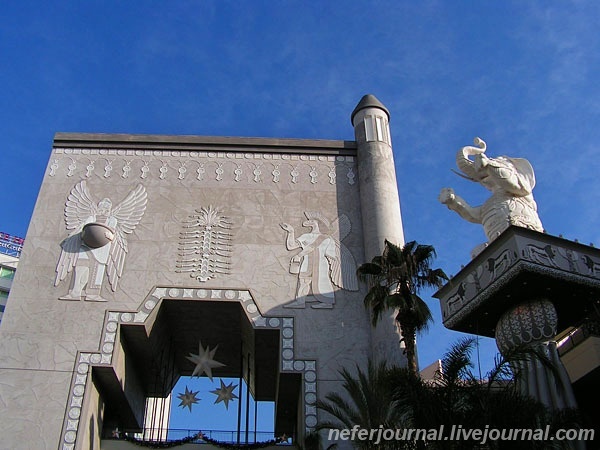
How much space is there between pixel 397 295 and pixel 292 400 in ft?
24.5

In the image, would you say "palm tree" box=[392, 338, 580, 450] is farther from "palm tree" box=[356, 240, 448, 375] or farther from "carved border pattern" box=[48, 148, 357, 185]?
"carved border pattern" box=[48, 148, 357, 185]

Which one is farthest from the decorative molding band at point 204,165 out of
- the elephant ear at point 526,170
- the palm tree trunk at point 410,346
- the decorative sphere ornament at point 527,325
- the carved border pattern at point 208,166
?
the palm tree trunk at point 410,346

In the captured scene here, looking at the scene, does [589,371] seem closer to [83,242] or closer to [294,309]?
[294,309]

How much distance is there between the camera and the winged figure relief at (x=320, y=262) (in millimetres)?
20781

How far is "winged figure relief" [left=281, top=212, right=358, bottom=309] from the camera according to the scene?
20.8 meters

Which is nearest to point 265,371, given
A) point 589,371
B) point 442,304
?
point 442,304

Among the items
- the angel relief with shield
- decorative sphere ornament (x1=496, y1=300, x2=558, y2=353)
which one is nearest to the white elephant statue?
decorative sphere ornament (x1=496, y1=300, x2=558, y2=353)

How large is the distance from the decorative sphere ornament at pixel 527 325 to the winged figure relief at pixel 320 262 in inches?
205

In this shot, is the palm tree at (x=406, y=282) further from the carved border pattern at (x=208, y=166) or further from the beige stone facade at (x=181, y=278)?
the carved border pattern at (x=208, y=166)

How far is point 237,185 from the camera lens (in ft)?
76.1

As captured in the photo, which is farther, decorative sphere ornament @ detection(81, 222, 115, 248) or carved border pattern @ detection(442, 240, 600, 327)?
decorative sphere ornament @ detection(81, 222, 115, 248)

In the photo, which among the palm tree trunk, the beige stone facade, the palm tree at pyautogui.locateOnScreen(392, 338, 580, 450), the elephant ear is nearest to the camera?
the palm tree at pyautogui.locateOnScreen(392, 338, 580, 450)

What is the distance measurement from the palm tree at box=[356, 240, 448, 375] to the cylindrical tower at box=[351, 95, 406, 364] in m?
3.27

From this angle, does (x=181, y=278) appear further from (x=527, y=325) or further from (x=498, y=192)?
(x=527, y=325)
